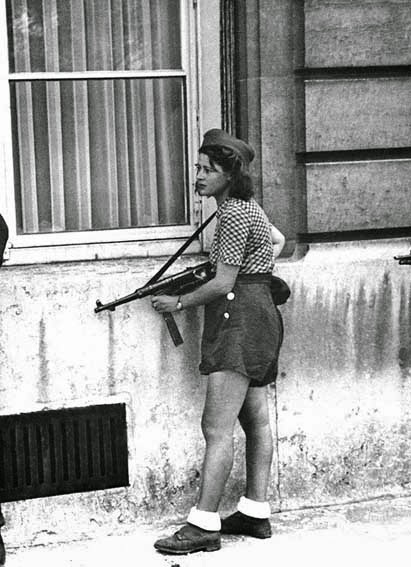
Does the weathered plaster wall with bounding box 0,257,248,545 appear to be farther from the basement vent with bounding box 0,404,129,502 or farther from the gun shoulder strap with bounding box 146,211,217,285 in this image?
the gun shoulder strap with bounding box 146,211,217,285

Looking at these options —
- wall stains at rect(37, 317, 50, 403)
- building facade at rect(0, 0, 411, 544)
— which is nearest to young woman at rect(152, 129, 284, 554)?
building facade at rect(0, 0, 411, 544)

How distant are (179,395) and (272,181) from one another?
121 centimetres

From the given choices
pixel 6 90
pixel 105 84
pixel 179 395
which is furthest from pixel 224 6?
pixel 179 395

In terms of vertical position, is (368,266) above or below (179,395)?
above

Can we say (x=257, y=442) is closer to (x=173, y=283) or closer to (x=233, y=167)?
(x=173, y=283)

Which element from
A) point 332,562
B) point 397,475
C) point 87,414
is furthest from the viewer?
point 397,475

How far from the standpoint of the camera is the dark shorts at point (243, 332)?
6469 mm

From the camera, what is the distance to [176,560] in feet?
21.2

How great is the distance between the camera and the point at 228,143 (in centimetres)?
642

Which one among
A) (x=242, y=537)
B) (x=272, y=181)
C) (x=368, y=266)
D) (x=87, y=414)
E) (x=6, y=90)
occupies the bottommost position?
(x=242, y=537)

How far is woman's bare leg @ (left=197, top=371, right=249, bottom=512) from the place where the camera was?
6.48 m

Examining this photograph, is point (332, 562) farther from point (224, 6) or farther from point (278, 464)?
point (224, 6)

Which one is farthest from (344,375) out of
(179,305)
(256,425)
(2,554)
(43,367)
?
(2,554)

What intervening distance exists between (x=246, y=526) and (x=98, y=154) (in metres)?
2.07
